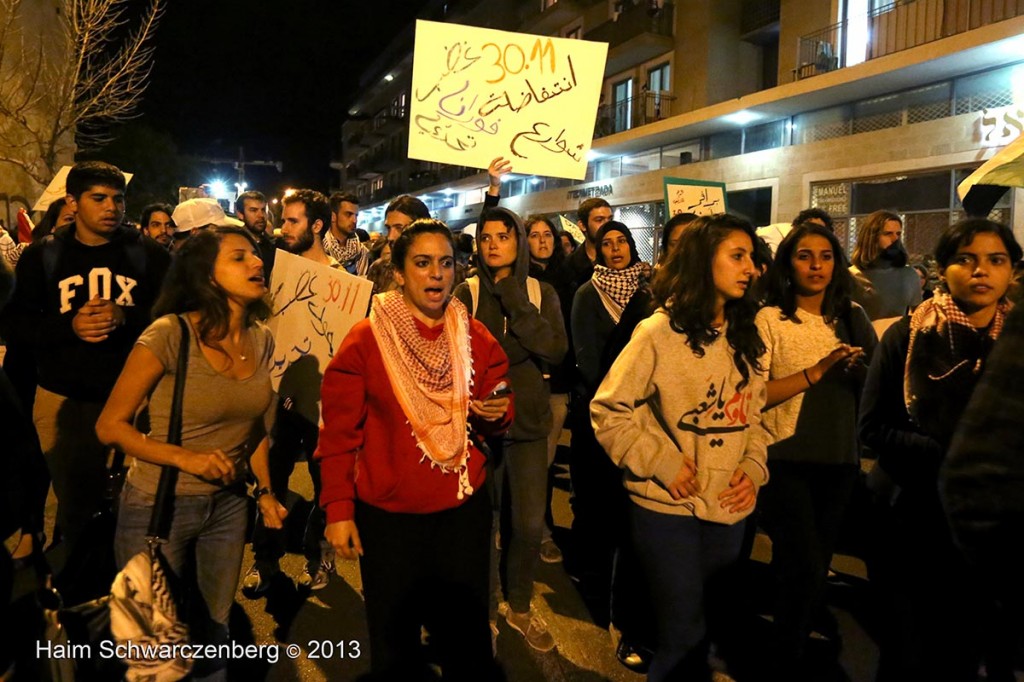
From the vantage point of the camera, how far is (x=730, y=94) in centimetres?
2047

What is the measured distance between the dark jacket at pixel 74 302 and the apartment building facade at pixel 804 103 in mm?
13469

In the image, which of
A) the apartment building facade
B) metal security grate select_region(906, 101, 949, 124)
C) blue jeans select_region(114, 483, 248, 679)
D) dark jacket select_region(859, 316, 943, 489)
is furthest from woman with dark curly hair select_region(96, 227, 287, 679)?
metal security grate select_region(906, 101, 949, 124)

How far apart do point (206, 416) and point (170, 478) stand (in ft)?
0.82

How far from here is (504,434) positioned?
2975 millimetres

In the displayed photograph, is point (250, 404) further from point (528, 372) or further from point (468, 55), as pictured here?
point (468, 55)

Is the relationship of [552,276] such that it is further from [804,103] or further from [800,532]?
[804,103]

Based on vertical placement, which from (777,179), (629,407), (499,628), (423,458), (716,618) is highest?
(777,179)

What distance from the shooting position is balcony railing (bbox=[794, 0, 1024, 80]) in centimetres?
1294

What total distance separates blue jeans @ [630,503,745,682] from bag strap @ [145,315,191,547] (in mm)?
1709

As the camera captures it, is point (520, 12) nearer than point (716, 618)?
No

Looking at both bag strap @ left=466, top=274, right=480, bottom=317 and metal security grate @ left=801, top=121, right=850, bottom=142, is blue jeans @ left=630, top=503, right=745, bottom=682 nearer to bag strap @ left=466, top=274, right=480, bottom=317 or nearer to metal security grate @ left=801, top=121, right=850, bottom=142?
bag strap @ left=466, top=274, right=480, bottom=317

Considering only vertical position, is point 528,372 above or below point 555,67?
below

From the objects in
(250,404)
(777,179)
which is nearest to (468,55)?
(250,404)

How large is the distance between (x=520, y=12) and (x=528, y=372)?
33.4 m
